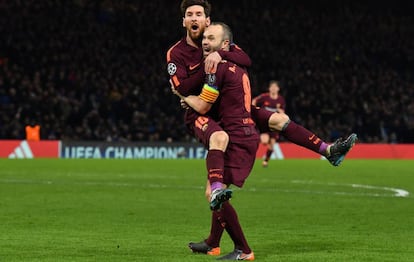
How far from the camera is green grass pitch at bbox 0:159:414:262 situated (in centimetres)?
844

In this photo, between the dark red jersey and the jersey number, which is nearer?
the jersey number

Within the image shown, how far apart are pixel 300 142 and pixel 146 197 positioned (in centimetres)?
716

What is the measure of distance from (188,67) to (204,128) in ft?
2.57

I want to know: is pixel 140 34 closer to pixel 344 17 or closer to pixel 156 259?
pixel 344 17

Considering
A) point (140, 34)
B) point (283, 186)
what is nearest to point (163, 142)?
point (140, 34)

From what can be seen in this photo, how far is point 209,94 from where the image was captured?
7891mm

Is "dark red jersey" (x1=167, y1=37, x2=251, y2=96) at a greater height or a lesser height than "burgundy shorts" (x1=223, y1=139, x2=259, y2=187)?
greater

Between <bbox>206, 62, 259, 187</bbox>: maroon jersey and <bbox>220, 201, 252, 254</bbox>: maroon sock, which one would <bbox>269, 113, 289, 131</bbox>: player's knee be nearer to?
<bbox>206, 62, 259, 187</bbox>: maroon jersey

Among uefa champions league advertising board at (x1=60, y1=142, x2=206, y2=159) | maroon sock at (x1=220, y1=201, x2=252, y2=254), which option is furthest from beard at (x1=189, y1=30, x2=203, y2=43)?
uefa champions league advertising board at (x1=60, y1=142, x2=206, y2=159)

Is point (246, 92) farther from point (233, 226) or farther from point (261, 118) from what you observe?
point (233, 226)

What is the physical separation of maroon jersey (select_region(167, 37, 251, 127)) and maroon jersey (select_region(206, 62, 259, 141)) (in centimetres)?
20

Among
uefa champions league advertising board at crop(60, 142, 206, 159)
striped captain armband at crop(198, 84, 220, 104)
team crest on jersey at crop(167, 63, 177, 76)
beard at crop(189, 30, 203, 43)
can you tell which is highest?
beard at crop(189, 30, 203, 43)

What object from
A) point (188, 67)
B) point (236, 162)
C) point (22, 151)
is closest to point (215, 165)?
point (236, 162)

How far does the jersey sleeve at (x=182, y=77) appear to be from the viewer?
830 cm
